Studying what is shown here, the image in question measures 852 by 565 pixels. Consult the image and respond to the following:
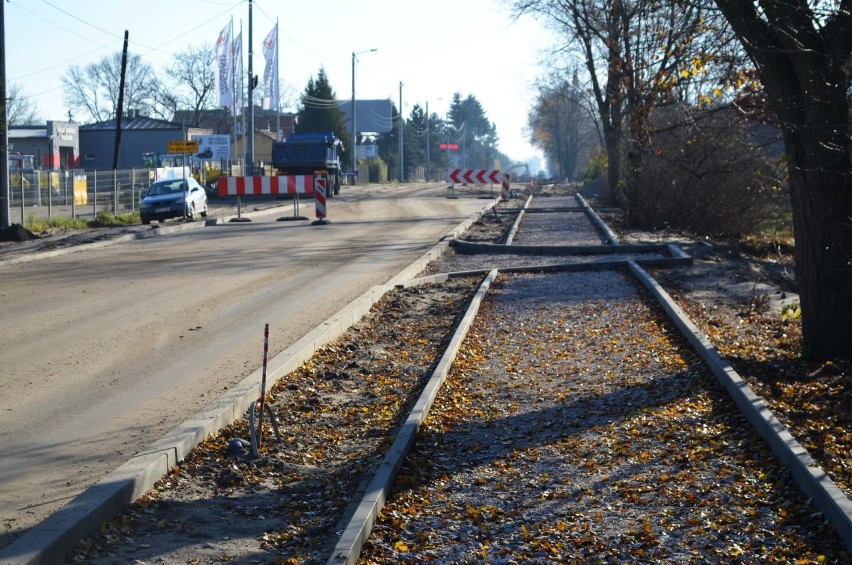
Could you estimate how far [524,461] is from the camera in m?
6.94

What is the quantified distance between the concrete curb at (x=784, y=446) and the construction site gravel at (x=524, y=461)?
0.08 m

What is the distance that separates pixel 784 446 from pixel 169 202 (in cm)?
2987

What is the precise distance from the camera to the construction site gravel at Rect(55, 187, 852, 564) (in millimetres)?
5406

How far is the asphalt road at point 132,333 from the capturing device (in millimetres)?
7020

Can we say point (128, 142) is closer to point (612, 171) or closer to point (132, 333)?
point (612, 171)

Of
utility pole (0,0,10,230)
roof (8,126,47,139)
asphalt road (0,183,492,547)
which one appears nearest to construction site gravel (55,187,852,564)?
asphalt road (0,183,492,547)

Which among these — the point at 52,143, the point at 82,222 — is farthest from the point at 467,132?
the point at 82,222

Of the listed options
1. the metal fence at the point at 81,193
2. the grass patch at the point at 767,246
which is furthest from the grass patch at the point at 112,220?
the grass patch at the point at 767,246

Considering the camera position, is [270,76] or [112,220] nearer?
[112,220]

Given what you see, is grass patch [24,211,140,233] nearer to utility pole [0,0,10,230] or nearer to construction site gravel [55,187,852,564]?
utility pole [0,0,10,230]

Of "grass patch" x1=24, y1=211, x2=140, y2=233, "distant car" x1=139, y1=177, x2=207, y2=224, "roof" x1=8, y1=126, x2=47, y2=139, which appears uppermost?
"roof" x1=8, y1=126, x2=47, y2=139

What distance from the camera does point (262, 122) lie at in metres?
128

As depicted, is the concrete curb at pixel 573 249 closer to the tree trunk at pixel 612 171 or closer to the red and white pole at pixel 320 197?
the red and white pole at pixel 320 197

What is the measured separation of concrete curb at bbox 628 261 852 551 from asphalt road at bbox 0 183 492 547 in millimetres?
4219
